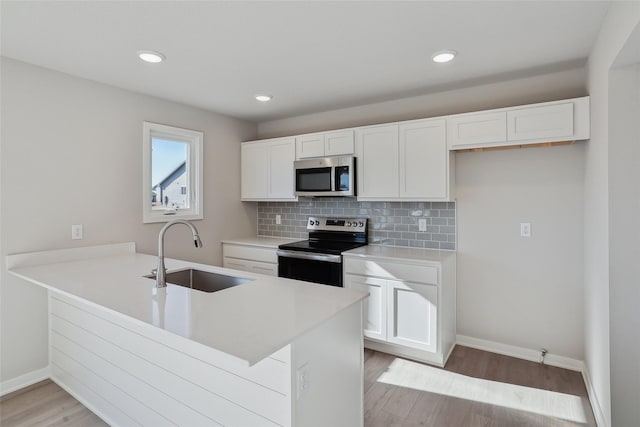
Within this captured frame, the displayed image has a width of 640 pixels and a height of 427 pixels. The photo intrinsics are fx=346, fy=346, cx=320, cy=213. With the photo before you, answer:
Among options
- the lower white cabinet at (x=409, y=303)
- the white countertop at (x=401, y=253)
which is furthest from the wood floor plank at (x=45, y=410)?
the white countertop at (x=401, y=253)

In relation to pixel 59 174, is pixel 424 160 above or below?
above

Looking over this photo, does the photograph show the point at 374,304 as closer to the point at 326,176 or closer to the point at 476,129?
the point at 326,176

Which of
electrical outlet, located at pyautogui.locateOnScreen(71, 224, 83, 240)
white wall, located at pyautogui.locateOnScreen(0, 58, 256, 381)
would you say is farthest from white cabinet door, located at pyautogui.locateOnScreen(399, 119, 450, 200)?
electrical outlet, located at pyautogui.locateOnScreen(71, 224, 83, 240)

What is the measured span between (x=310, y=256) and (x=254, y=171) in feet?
4.76

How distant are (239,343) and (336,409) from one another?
0.76 metres

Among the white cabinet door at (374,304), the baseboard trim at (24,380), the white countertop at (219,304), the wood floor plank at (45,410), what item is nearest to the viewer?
the white countertop at (219,304)

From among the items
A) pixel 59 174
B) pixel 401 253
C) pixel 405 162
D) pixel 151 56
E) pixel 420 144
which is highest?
pixel 151 56

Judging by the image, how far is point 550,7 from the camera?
1.84 metres

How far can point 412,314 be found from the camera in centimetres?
288

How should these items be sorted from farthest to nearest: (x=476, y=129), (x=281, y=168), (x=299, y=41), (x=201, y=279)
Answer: (x=281, y=168) → (x=476, y=129) → (x=201, y=279) → (x=299, y=41)

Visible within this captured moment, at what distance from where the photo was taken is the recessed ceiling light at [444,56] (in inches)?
93.5

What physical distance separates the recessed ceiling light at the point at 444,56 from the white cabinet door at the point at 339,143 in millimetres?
1153

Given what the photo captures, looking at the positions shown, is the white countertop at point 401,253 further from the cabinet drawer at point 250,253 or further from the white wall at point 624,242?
the white wall at point 624,242

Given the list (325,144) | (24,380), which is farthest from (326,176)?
(24,380)
